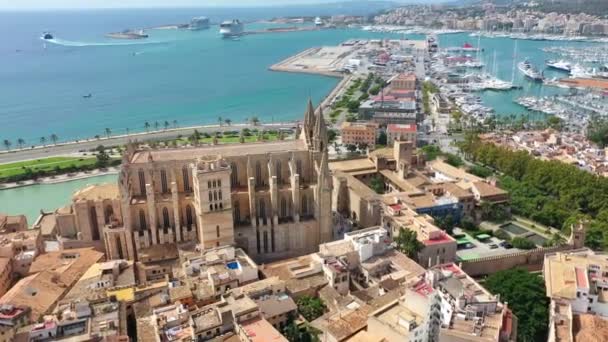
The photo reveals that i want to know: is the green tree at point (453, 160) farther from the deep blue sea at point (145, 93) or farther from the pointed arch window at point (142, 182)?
the deep blue sea at point (145, 93)

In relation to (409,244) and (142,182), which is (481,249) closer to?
(409,244)

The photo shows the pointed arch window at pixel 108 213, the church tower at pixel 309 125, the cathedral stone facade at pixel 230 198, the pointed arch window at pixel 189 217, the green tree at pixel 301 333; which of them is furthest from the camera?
the church tower at pixel 309 125

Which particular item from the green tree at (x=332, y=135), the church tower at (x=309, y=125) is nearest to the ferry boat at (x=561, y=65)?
the green tree at (x=332, y=135)

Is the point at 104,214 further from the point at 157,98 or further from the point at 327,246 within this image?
the point at 157,98

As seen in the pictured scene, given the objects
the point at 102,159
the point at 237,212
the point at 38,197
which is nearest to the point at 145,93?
the point at 102,159

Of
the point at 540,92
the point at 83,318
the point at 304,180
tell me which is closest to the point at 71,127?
the point at 304,180
